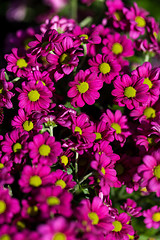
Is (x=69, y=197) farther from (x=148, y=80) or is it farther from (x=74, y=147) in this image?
(x=148, y=80)

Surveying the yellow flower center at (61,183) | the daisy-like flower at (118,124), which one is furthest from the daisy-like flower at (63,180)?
the daisy-like flower at (118,124)

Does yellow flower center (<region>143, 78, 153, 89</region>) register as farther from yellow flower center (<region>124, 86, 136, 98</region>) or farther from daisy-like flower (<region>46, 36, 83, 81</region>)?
daisy-like flower (<region>46, 36, 83, 81</region>)

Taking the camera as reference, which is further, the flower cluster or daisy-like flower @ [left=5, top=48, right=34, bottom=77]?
daisy-like flower @ [left=5, top=48, right=34, bottom=77]

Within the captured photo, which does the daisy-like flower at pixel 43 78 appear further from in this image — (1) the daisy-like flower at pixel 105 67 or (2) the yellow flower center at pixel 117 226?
(2) the yellow flower center at pixel 117 226

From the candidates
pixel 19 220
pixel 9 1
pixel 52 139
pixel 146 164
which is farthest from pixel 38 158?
pixel 9 1

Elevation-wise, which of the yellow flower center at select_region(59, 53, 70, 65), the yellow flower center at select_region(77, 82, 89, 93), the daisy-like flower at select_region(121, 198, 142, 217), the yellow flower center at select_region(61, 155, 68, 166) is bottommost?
the daisy-like flower at select_region(121, 198, 142, 217)

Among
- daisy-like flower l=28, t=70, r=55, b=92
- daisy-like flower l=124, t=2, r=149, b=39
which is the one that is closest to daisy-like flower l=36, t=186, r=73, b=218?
daisy-like flower l=28, t=70, r=55, b=92

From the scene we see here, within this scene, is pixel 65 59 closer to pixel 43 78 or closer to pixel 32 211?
pixel 43 78

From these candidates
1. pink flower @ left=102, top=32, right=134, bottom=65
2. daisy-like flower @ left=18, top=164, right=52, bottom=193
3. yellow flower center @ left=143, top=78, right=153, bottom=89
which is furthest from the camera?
pink flower @ left=102, top=32, right=134, bottom=65
